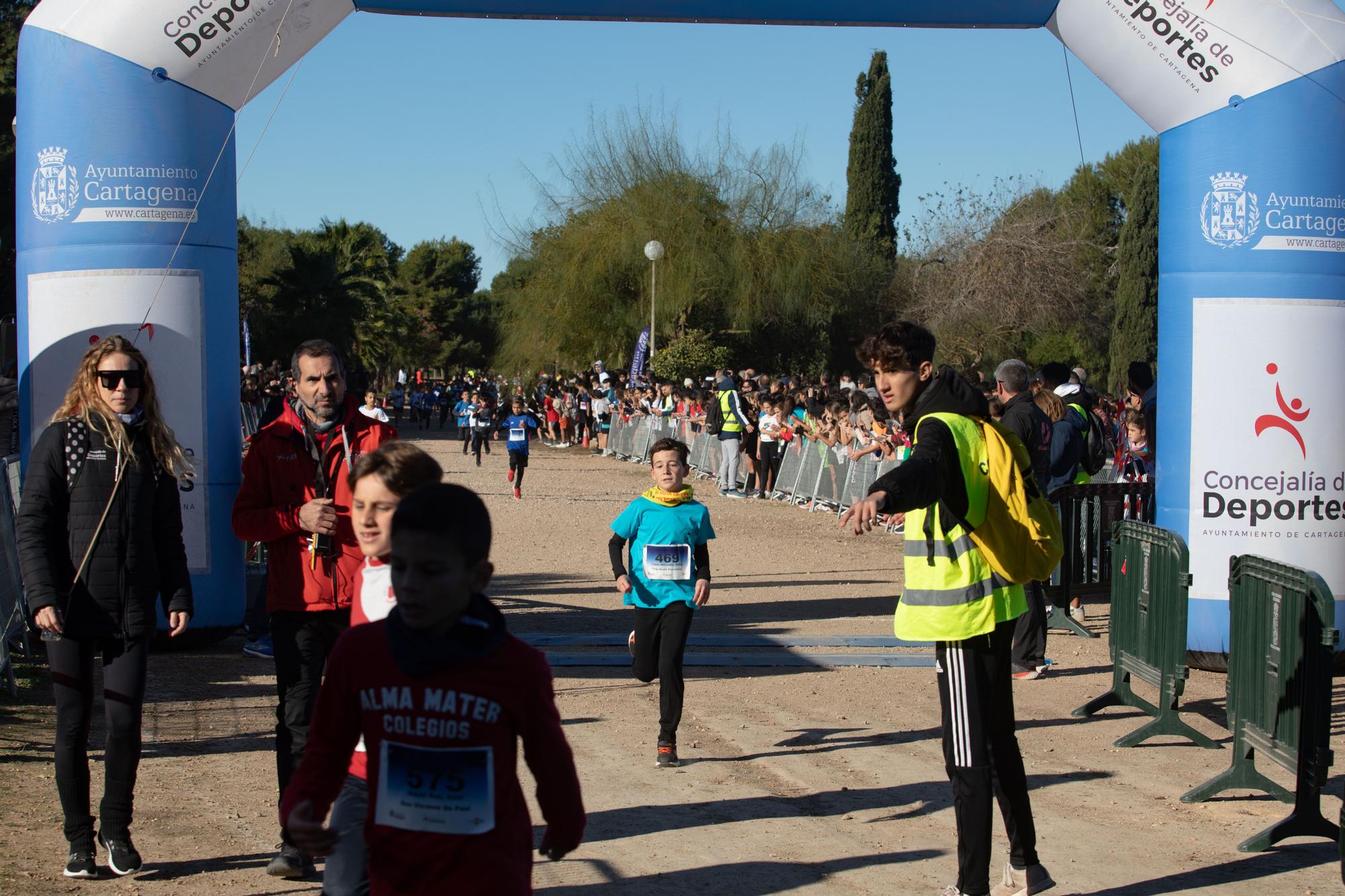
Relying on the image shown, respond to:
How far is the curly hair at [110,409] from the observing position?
16.1ft

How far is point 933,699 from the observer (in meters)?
8.24

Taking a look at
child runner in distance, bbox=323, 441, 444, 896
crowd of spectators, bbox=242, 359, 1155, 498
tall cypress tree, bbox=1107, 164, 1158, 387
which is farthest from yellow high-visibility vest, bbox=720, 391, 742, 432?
tall cypress tree, bbox=1107, 164, 1158, 387

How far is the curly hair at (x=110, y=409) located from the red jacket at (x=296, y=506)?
33cm

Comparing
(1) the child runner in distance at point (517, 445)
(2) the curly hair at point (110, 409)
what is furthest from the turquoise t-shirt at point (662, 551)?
(1) the child runner in distance at point (517, 445)

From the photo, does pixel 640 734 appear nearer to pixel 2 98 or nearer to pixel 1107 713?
pixel 1107 713

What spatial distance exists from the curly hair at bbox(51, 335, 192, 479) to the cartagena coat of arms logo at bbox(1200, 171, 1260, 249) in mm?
6403

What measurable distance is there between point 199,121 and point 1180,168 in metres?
6.28

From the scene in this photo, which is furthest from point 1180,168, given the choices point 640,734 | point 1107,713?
point 640,734

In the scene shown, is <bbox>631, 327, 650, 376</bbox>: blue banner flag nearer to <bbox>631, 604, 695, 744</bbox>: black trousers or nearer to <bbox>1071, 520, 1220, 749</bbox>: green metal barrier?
<bbox>1071, 520, 1220, 749</bbox>: green metal barrier

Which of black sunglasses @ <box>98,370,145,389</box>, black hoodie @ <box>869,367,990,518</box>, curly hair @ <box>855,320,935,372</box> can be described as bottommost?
black hoodie @ <box>869,367,990,518</box>

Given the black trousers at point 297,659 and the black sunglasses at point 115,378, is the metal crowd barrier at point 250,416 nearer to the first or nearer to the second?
the black sunglasses at point 115,378

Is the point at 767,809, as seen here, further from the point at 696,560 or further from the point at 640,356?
the point at 640,356

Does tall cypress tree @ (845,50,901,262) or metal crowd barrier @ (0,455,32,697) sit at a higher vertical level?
tall cypress tree @ (845,50,901,262)

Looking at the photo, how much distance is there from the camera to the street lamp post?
3453cm
